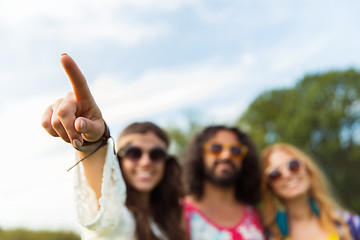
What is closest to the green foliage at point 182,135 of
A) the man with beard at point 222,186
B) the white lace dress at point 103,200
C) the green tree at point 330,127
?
the green tree at point 330,127

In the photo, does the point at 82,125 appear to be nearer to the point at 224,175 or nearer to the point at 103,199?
the point at 103,199

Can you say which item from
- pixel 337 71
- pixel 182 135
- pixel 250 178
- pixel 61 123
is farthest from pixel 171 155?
pixel 182 135

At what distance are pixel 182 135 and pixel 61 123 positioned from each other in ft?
74.4

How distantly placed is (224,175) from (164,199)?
109 centimetres

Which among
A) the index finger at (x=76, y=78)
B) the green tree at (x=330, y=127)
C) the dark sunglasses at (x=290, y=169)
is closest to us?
the index finger at (x=76, y=78)

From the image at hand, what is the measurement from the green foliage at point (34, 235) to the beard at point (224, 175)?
184 inches

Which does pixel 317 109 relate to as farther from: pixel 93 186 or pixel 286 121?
Answer: pixel 93 186

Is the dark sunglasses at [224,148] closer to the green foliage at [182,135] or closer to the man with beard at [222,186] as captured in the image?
the man with beard at [222,186]

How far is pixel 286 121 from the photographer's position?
18.4 metres

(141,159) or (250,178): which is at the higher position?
(141,159)

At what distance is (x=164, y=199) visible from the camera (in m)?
3.14

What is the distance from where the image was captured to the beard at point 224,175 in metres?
3.95

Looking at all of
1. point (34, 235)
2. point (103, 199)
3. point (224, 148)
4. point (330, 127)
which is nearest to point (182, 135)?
point (330, 127)

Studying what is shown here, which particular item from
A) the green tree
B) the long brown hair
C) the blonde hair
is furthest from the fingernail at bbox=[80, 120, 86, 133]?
the green tree
